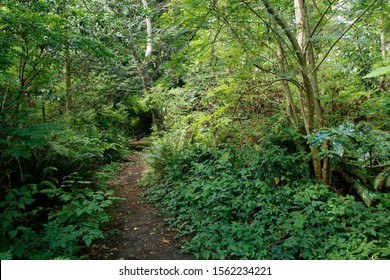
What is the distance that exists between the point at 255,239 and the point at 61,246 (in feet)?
7.40

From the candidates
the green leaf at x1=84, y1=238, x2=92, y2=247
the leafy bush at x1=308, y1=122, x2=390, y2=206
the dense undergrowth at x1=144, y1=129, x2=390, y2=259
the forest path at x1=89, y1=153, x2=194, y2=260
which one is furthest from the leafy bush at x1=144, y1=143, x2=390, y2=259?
the green leaf at x1=84, y1=238, x2=92, y2=247

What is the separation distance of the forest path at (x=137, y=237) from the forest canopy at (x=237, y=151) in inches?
8.6

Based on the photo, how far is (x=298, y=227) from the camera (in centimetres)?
345

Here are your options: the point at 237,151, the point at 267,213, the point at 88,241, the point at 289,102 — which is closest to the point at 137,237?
the point at 88,241

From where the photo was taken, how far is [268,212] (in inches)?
150

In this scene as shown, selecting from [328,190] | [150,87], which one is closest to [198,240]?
[328,190]

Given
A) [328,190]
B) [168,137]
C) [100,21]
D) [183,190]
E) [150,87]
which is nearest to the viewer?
[328,190]

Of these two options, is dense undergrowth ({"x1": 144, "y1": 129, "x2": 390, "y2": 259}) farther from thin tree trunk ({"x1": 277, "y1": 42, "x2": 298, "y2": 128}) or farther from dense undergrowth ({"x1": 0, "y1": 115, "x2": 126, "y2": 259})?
dense undergrowth ({"x1": 0, "y1": 115, "x2": 126, "y2": 259})

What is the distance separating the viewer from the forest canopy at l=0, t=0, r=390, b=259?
3.24 meters

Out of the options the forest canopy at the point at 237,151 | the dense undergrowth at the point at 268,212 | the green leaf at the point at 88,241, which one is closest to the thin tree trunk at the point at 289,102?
the forest canopy at the point at 237,151

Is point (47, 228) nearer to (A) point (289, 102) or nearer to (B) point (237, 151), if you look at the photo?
(B) point (237, 151)

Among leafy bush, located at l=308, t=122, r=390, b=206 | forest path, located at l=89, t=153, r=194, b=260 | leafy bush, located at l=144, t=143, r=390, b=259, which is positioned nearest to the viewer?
leafy bush, located at l=144, t=143, r=390, b=259

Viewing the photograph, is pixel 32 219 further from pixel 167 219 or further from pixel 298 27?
pixel 298 27

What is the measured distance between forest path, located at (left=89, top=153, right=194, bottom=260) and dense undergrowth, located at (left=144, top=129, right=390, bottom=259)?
0.21 meters
